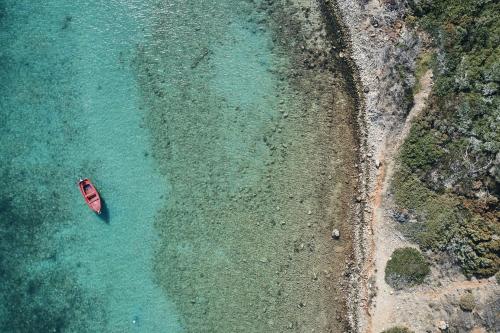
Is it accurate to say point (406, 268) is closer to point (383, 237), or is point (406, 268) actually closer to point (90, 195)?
point (383, 237)

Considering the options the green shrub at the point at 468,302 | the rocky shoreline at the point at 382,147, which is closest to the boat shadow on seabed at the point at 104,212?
the rocky shoreline at the point at 382,147

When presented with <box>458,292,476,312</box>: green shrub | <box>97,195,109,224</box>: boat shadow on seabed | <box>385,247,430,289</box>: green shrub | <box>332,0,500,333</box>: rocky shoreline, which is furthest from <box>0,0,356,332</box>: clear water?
<box>458,292,476,312</box>: green shrub

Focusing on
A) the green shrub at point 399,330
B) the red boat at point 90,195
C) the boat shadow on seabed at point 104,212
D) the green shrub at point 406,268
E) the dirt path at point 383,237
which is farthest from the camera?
the boat shadow on seabed at point 104,212

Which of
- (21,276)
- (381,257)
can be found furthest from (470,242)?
(21,276)

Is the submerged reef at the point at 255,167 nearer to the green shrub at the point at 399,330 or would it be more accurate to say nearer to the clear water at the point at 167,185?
the clear water at the point at 167,185

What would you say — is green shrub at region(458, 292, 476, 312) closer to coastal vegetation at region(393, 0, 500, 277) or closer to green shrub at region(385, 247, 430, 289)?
coastal vegetation at region(393, 0, 500, 277)

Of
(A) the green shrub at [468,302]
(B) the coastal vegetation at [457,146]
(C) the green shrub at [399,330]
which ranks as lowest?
(C) the green shrub at [399,330]

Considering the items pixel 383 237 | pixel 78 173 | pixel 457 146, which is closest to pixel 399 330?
pixel 383 237
